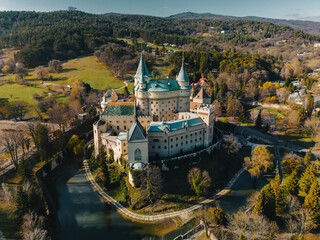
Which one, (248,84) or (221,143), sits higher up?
(248,84)

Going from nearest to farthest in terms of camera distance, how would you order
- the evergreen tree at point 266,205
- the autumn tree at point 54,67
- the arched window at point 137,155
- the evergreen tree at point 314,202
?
the evergreen tree at point 314,202, the evergreen tree at point 266,205, the arched window at point 137,155, the autumn tree at point 54,67

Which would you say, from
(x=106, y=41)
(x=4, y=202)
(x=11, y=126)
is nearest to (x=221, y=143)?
(x=4, y=202)

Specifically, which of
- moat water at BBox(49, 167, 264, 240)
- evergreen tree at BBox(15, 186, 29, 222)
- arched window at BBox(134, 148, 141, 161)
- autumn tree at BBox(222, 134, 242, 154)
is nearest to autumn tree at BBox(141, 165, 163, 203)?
arched window at BBox(134, 148, 141, 161)

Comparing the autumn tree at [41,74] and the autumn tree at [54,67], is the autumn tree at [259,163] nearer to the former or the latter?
the autumn tree at [41,74]

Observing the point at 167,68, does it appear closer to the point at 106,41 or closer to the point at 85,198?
the point at 106,41

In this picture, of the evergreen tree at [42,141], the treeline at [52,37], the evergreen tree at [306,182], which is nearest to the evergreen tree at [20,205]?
the evergreen tree at [42,141]

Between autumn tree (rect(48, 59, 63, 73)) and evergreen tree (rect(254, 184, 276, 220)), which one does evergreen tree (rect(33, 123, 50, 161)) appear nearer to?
evergreen tree (rect(254, 184, 276, 220))
